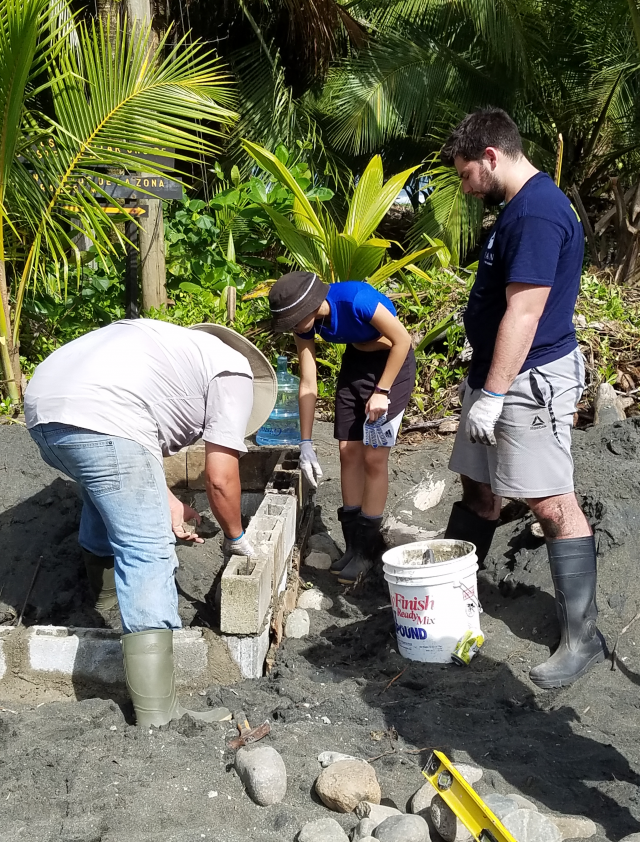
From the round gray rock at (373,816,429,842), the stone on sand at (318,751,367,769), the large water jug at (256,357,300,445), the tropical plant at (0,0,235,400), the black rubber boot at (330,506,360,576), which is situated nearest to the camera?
the round gray rock at (373,816,429,842)

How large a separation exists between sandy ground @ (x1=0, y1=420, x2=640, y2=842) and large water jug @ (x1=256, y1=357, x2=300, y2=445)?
142 cm

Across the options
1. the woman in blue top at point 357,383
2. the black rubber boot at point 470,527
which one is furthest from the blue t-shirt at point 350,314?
the black rubber boot at point 470,527

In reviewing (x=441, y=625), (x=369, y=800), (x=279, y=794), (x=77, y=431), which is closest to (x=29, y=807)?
(x=279, y=794)

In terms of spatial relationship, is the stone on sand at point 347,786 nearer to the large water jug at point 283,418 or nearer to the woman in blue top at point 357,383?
the woman in blue top at point 357,383

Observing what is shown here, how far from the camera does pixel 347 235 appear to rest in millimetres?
6461

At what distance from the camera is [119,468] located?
2779 millimetres

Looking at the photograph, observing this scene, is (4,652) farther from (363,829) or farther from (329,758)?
(363,829)

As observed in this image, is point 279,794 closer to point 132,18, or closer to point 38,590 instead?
point 38,590

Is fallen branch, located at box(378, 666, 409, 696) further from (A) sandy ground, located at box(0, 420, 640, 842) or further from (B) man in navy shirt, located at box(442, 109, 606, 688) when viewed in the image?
(B) man in navy shirt, located at box(442, 109, 606, 688)

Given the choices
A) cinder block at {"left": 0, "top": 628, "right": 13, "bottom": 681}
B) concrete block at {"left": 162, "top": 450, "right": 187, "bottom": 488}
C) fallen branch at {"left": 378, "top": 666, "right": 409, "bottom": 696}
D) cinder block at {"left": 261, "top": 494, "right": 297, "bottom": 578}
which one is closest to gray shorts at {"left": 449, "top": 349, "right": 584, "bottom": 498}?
fallen branch at {"left": 378, "top": 666, "right": 409, "bottom": 696}

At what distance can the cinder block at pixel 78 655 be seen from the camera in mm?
3082

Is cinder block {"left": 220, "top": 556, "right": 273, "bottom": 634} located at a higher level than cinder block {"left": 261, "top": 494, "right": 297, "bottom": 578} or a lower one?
higher

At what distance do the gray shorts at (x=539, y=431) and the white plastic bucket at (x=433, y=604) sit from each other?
0.39 metres

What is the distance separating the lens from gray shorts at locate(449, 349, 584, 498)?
3166mm
